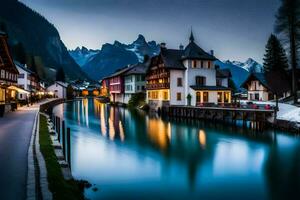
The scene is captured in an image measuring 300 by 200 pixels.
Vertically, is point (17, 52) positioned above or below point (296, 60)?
above

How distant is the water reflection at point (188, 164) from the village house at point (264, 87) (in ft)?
93.1

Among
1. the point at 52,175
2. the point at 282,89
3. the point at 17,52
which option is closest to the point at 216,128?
the point at 282,89

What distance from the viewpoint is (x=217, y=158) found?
23906mm

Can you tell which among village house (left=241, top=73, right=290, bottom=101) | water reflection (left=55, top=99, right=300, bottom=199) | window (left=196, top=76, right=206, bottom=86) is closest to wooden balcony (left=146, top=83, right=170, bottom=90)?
window (left=196, top=76, right=206, bottom=86)

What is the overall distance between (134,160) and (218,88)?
39.1 metres

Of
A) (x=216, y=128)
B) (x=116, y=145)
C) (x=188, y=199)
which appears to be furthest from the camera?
(x=216, y=128)

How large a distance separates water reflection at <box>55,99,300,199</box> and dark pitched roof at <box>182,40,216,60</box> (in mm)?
26038

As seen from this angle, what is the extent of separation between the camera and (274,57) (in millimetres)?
73438

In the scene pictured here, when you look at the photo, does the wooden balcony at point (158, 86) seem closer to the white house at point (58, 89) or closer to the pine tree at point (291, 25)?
the pine tree at point (291, 25)

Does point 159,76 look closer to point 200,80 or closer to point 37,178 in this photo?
point 200,80

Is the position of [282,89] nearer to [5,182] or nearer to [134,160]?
[134,160]

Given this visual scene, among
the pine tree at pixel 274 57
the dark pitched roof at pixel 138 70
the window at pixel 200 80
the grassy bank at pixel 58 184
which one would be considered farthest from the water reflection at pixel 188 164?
the dark pitched roof at pixel 138 70

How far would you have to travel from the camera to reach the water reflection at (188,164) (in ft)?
52.1

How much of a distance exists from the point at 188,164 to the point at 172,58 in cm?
4211
